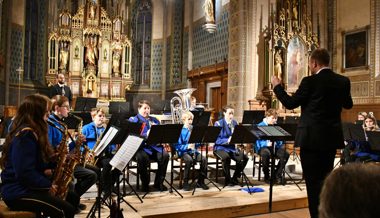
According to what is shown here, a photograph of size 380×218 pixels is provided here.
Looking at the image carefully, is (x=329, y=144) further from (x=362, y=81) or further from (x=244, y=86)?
(x=362, y=81)

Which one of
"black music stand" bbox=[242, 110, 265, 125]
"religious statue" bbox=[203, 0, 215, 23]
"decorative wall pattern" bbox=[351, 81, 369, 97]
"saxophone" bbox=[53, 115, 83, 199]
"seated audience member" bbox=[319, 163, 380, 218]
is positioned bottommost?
"saxophone" bbox=[53, 115, 83, 199]

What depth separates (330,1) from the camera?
47.3 feet

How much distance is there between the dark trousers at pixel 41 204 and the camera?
3.12m

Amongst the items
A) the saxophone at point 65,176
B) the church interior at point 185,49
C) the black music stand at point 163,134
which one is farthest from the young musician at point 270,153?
the church interior at point 185,49

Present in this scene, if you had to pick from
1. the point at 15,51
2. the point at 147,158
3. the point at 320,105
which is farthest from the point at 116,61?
the point at 320,105

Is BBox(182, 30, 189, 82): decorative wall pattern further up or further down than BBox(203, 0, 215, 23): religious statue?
further down

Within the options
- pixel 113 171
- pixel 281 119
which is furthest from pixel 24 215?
pixel 281 119


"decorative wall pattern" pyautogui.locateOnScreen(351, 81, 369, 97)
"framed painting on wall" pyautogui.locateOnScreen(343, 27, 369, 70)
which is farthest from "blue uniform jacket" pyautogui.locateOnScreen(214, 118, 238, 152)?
"framed painting on wall" pyautogui.locateOnScreen(343, 27, 369, 70)

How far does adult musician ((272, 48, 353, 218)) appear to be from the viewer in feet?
12.3

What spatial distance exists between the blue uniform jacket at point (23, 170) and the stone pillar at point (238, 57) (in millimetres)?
10513

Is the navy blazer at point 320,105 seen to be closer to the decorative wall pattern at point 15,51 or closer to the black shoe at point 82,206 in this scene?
the black shoe at point 82,206

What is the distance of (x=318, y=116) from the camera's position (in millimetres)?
3770

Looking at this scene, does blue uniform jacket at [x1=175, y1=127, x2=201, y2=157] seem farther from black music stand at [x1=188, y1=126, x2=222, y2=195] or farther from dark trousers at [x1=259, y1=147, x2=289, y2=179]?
dark trousers at [x1=259, y1=147, x2=289, y2=179]

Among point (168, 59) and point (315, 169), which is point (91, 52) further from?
point (315, 169)
